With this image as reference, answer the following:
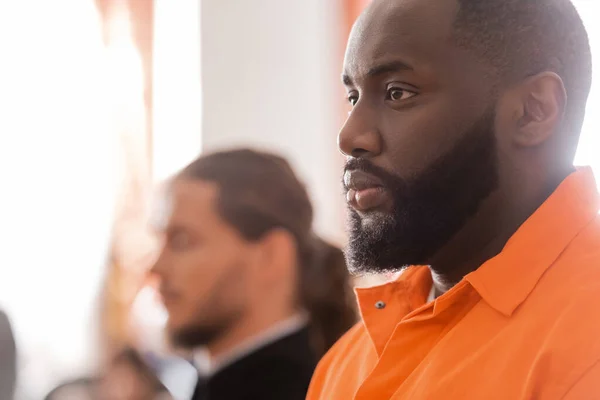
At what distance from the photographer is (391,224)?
0.82 meters

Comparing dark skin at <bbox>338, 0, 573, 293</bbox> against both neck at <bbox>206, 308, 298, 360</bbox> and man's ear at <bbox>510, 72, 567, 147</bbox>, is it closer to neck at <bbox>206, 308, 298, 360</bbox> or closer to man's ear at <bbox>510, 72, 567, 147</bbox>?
man's ear at <bbox>510, 72, 567, 147</bbox>

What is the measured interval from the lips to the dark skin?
0.01 m

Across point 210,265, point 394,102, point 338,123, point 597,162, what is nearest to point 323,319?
point 210,265

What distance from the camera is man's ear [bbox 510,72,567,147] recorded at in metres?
0.80

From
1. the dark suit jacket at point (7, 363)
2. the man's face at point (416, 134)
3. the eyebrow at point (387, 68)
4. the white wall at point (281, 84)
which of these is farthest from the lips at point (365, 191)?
the white wall at point (281, 84)

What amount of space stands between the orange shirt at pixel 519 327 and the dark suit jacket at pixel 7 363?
3.35 feet

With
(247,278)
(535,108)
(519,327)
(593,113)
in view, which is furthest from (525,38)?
(593,113)

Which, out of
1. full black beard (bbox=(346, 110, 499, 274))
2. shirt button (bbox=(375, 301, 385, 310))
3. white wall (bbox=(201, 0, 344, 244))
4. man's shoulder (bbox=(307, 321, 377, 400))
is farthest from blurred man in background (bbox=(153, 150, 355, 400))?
white wall (bbox=(201, 0, 344, 244))

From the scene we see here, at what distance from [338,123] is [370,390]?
1.92 meters

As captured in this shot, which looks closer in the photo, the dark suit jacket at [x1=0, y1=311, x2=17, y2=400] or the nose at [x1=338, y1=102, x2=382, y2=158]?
the nose at [x1=338, y1=102, x2=382, y2=158]

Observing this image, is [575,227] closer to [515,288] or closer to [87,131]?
[515,288]

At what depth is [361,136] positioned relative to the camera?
0.81m

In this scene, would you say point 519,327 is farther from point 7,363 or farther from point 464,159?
point 7,363

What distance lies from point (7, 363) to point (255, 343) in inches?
23.8
